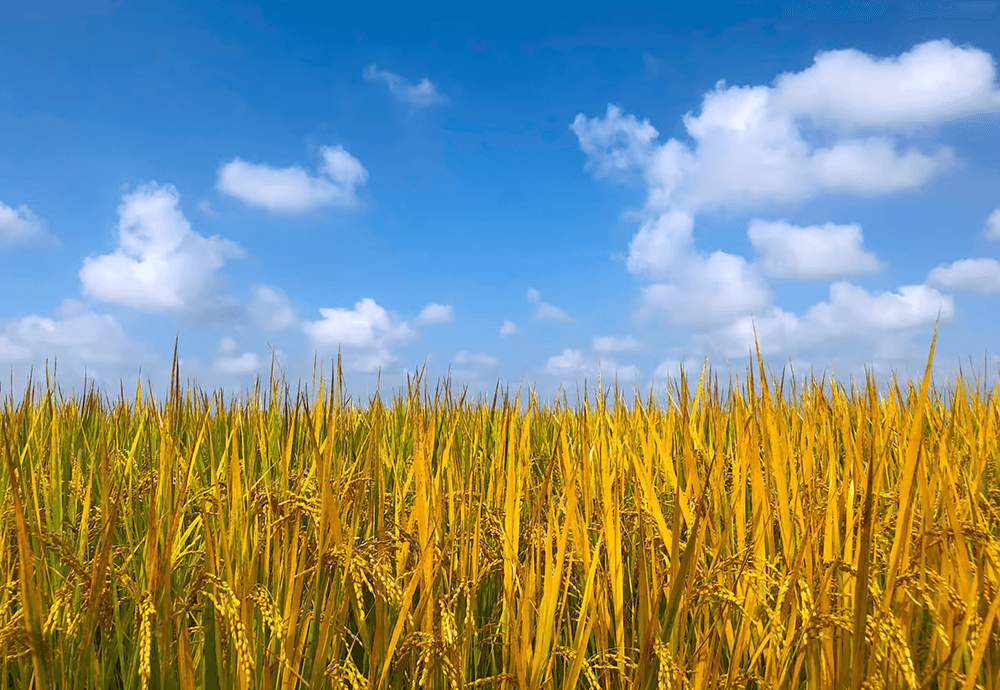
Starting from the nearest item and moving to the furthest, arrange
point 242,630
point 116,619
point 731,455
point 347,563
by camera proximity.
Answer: point 242,630 < point 347,563 < point 116,619 < point 731,455

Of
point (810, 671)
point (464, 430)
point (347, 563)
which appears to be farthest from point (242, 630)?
point (464, 430)

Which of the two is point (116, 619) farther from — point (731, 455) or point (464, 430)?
point (731, 455)

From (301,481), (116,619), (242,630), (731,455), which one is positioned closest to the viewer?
(242,630)

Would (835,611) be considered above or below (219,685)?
above

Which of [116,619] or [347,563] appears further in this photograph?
[116,619]

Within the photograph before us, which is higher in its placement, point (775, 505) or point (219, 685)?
point (775, 505)

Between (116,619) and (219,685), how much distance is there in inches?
16.0

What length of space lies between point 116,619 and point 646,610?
1586 mm

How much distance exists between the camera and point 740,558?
1966mm

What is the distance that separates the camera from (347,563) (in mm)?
1641

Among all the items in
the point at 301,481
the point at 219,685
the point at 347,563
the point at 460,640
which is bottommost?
the point at 219,685

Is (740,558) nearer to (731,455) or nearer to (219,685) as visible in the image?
(731,455)

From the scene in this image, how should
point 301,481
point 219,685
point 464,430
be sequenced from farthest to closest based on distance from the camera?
point 464,430 → point 301,481 → point 219,685

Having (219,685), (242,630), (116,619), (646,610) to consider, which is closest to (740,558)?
(646,610)
